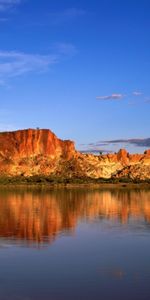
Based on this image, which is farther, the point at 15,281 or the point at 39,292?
the point at 15,281

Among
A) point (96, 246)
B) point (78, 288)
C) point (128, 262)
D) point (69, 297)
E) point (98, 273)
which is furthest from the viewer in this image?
point (96, 246)

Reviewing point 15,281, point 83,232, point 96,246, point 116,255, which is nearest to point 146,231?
point 83,232

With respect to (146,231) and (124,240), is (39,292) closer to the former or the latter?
(124,240)

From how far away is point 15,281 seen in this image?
1778 centimetres

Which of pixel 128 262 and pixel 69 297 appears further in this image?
pixel 128 262

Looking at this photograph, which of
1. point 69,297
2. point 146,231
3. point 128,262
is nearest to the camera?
point 69,297

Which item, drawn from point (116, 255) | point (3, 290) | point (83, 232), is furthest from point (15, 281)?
point (83, 232)

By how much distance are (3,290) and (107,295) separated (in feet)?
10.7

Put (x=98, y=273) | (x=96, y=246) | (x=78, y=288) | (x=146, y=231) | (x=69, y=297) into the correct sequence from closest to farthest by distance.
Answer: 1. (x=69, y=297)
2. (x=78, y=288)
3. (x=98, y=273)
4. (x=96, y=246)
5. (x=146, y=231)

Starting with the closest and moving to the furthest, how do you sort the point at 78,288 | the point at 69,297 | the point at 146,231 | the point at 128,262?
the point at 69,297 → the point at 78,288 → the point at 128,262 → the point at 146,231

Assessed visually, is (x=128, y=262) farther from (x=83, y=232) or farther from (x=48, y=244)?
(x=83, y=232)

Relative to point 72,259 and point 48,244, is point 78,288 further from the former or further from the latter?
point 48,244

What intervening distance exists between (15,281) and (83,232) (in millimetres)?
14288

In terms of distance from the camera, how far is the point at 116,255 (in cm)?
2309
